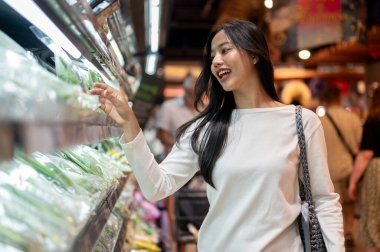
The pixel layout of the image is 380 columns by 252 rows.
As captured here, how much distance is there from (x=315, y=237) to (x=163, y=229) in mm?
3062

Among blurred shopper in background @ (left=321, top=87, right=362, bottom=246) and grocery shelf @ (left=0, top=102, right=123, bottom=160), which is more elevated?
grocery shelf @ (left=0, top=102, right=123, bottom=160)

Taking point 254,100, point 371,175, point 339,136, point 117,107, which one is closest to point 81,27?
point 117,107

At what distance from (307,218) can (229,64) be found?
57cm

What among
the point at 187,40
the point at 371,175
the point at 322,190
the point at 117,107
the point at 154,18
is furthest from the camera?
the point at 187,40

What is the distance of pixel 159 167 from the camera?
196 cm

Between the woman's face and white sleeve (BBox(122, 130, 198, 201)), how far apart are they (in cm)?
24

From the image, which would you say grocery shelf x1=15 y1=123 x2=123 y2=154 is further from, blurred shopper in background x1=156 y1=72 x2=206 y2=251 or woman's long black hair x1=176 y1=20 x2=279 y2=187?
blurred shopper in background x1=156 y1=72 x2=206 y2=251

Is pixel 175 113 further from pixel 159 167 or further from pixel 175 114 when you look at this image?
pixel 159 167

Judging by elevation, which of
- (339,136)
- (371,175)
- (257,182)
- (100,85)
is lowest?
(371,175)

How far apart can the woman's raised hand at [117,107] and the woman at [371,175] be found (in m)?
3.44

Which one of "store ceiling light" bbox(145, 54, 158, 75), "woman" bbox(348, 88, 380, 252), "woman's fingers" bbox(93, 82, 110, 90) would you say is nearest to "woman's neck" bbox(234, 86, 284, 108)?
"woman's fingers" bbox(93, 82, 110, 90)

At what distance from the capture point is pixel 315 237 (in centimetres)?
194

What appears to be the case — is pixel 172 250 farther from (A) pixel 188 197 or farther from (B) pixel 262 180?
(B) pixel 262 180

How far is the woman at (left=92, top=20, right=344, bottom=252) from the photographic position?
6.16 ft
